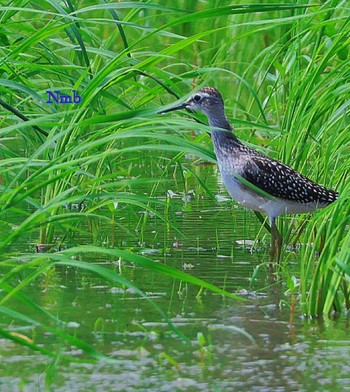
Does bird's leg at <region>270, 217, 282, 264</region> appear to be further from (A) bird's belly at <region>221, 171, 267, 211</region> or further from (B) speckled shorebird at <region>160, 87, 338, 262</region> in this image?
(A) bird's belly at <region>221, 171, 267, 211</region>

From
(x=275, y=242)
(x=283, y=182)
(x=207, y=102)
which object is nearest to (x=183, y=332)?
(x=275, y=242)

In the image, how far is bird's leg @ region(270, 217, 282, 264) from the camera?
7.58 m

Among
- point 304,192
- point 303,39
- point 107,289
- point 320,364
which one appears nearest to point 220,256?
point 304,192

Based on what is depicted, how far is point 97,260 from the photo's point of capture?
24.2 feet

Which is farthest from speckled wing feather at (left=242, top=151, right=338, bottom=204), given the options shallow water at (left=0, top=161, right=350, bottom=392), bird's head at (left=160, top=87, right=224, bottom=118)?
bird's head at (left=160, top=87, right=224, bottom=118)

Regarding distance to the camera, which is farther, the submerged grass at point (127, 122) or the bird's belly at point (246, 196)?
the bird's belly at point (246, 196)

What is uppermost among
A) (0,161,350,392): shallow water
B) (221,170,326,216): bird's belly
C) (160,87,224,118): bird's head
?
(160,87,224,118): bird's head

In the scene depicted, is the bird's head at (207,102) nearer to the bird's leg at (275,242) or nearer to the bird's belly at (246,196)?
the bird's belly at (246,196)

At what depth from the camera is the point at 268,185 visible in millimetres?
7938

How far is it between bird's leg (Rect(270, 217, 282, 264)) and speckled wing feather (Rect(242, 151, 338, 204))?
0.64ft

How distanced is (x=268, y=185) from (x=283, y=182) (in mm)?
145

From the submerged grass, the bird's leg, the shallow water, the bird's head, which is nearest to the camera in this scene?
the shallow water

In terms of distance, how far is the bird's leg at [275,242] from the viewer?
24.9 feet

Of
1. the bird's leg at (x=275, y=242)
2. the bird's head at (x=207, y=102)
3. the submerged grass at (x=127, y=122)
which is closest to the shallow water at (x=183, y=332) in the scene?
the bird's leg at (x=275, y=242)
